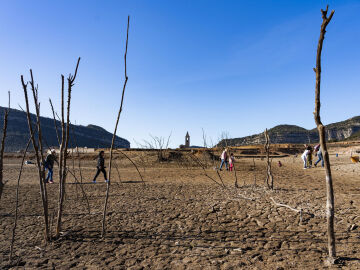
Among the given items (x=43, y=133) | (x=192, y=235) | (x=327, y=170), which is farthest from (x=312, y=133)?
(x=43, y=133)

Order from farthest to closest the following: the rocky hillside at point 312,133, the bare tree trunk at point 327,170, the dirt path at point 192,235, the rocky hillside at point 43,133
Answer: the rocky hillside at point 312,133, the rocky hillside at point 43,133, the dirt path at point 192,235, the bare tree trunk at point 327,170

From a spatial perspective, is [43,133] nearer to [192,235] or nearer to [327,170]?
[192,235]

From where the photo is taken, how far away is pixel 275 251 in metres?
2.98

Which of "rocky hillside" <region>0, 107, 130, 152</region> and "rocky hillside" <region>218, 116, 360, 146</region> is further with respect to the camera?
"rocky hillside" <region>218, 116, 360, 146</region>

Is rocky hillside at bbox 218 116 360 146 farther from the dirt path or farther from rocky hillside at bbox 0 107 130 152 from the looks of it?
the dirt path

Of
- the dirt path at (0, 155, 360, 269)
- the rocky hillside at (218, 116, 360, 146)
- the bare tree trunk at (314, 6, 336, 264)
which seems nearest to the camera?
the bare tree trunk at (314, 6, 336, 264)

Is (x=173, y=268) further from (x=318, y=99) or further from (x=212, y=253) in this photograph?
(x=318, y=99)

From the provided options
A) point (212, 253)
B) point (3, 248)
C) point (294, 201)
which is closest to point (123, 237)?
point (212, 253)

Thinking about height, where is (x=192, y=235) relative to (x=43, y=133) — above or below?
below

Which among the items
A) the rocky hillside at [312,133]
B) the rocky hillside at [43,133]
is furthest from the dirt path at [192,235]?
the rocky hillside at [312,133]

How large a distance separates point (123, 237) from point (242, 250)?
1886 mm

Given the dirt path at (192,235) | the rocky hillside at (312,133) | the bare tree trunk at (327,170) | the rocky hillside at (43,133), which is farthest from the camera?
the rocky hillside at (312,133)

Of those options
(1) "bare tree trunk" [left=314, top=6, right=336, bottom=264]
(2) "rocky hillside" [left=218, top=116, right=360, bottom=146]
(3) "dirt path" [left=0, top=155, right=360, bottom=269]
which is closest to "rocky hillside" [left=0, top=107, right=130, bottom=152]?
(3) "dirt path" [left=0, top=155, right=360, bottom=269]

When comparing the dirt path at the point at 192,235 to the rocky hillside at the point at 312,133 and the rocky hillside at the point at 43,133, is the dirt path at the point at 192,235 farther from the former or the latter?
the rocky hillside at the point at 312,133
